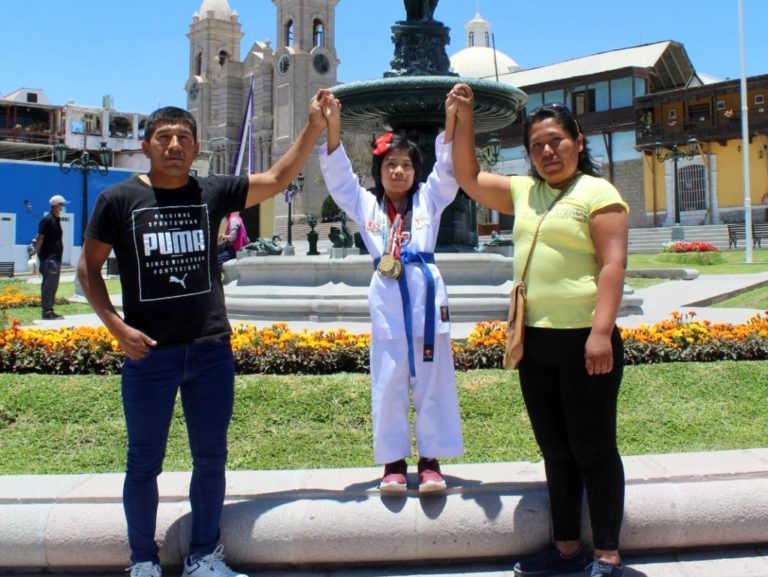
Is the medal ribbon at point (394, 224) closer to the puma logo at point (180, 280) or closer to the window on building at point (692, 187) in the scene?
the puma logo at point (180, 280)

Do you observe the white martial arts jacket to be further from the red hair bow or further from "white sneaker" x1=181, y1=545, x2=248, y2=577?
"white sneaker" x1=181, y1=545, x2=248, y2=577

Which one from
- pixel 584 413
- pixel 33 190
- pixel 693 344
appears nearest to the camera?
pixel 584 413

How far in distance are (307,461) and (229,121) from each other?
230 ft

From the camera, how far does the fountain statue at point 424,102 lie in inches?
385

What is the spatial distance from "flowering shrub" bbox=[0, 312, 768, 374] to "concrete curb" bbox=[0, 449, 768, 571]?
270cm

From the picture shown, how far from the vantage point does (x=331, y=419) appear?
194 inches

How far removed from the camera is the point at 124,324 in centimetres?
280

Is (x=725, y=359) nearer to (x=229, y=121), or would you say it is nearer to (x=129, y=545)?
(x=129, y=545)

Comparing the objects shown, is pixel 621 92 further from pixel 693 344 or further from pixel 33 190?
pixel 693 344

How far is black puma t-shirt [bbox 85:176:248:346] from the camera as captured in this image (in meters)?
2.83

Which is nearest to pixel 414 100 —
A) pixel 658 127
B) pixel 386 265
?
pixel 386 265

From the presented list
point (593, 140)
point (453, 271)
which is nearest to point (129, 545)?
point (453, 271)

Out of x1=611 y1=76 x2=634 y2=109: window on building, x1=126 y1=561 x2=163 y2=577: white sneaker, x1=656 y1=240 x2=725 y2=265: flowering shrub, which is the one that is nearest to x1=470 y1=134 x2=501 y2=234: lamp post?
x1=126 y1=561 x2=163 y2=577: white sneaker

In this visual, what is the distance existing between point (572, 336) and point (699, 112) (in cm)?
3959
